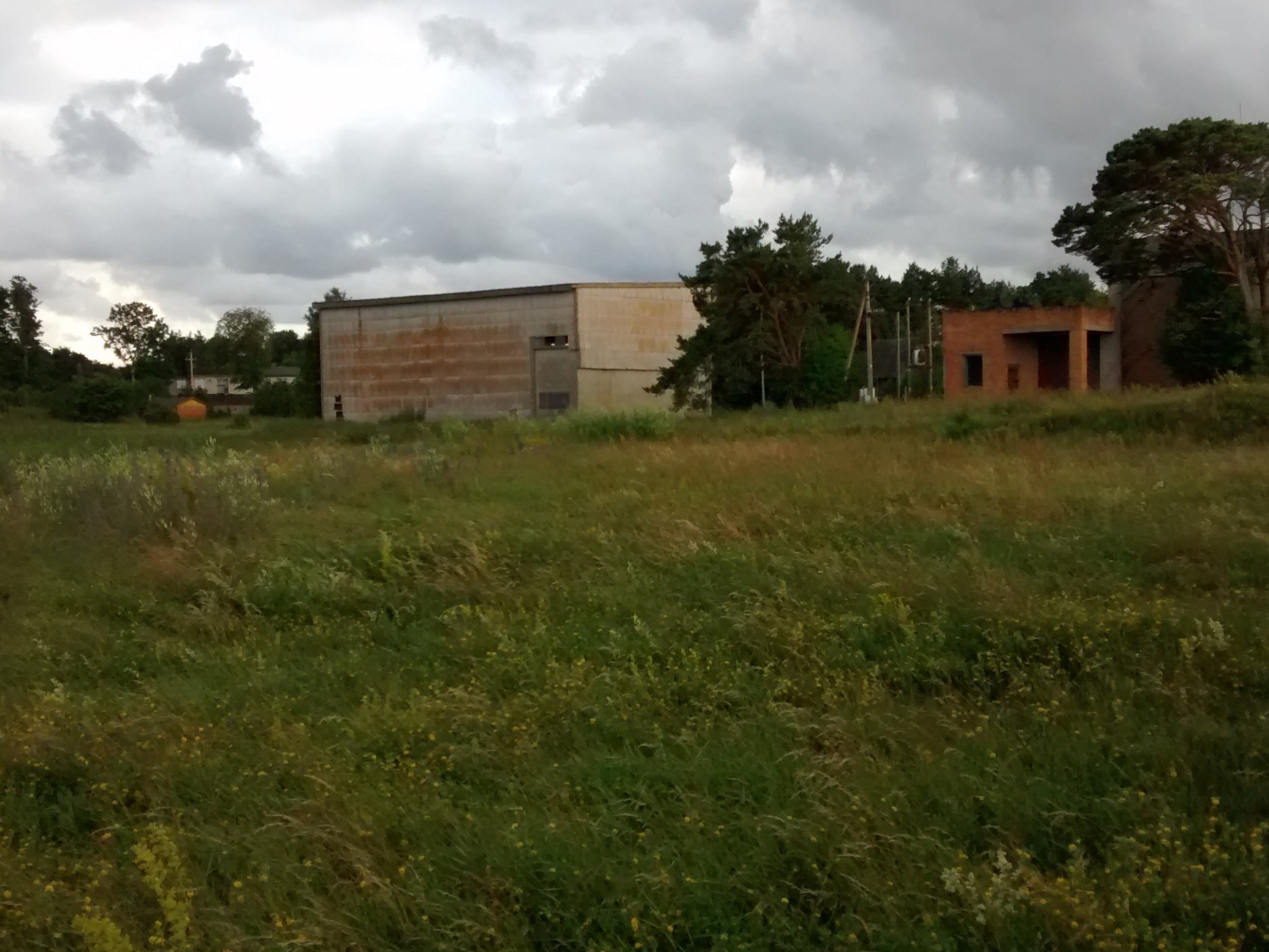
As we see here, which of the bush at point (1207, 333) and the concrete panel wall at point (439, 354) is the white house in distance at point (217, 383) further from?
the bush at point (1207, 333)

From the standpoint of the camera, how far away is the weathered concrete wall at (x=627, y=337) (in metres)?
40.5

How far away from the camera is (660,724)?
206 inches

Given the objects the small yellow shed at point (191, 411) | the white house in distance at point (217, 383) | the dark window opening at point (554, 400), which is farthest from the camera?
the white house in distance at point (217, 383)

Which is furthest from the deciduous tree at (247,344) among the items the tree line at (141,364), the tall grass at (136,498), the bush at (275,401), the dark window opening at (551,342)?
the tall grass at (136,498)

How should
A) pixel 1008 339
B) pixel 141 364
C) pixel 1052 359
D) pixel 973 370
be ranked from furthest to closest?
1. pixel 141 364
2. pixel 1052 359
3. pixel 973 370
4. pixel 1008 339

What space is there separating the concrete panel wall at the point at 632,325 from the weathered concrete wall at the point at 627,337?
27mm

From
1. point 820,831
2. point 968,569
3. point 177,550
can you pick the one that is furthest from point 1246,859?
point 177,550

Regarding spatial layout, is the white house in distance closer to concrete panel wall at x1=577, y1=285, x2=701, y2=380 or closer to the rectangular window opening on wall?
concrete panel wall at x1=577, y1=285, x2=701, y2=380

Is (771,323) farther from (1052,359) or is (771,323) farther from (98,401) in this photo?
(98,401)

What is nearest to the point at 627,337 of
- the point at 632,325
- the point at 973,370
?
the point at 632,325

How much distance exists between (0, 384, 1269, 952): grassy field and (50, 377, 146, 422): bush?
155 ft

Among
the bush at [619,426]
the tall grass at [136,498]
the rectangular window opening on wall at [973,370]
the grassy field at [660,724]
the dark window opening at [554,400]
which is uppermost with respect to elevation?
the rectangular window opening on wall at [973,370]

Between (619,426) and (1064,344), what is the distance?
74.0 ft

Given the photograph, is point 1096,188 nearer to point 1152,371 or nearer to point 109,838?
point 1152,371
